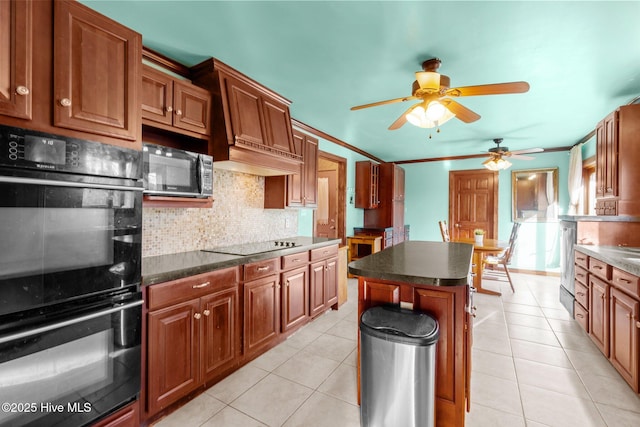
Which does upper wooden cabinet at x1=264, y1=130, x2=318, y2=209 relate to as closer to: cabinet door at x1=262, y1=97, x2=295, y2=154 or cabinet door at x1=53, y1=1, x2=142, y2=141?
cabinet door at x1=262, y1=97, x2=295, y2=154

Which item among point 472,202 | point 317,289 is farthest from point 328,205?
point 472,202

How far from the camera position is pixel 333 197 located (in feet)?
17.1

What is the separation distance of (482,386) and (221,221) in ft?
8.58

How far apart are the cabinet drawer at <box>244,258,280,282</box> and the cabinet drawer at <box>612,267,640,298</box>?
2631 millimetres

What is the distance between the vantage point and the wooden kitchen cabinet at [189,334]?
167 centimetres

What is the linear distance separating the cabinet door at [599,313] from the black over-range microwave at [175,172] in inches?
135

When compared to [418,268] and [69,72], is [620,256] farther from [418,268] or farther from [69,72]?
[69,72]

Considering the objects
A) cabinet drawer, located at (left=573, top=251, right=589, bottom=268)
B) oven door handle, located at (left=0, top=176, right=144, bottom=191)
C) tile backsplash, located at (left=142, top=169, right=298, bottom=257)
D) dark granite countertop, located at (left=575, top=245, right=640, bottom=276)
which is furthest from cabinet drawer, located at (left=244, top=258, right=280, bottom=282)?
cabinet drawer, located at (left=573, top=251, right=589, bottom=268)

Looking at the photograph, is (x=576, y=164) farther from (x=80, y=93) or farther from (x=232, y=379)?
(x=80, y=93)

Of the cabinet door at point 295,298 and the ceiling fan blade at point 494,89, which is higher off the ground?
the ceiling fan blade at point 494,89

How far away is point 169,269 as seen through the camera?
179 centimetres

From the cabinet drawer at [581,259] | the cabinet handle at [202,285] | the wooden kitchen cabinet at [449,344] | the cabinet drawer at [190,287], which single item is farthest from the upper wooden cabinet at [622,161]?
the cabinet handle at [202,285]

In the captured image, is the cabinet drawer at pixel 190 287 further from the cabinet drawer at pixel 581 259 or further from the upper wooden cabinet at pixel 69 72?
the cabinet drawer at pixel 581 259

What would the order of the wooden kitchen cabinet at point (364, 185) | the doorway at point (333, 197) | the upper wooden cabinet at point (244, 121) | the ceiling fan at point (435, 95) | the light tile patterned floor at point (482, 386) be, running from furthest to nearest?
the wooden kitchen cabinet at point (364, 185)
the doorway at point (333, 197)
the upper wooden cabinet at point (244, 121)
the ceiling fan at point (435, 95)
the light tile patterned floor at point (482, 386)
